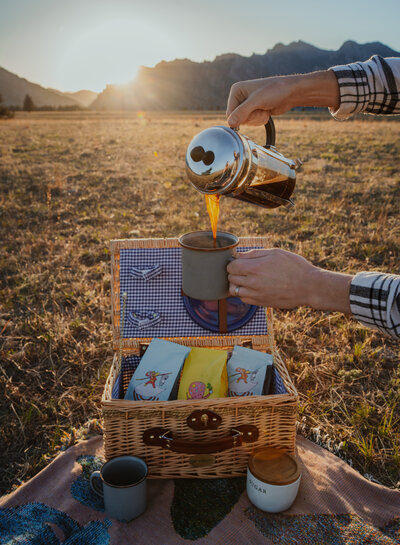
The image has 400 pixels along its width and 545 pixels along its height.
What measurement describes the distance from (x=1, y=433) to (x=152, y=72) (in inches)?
5307

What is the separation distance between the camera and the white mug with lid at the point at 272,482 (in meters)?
1.40

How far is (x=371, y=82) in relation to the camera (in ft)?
5.10

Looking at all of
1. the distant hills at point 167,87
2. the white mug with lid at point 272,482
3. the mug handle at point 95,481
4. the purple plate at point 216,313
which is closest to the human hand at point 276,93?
the purple plate at point 216,313

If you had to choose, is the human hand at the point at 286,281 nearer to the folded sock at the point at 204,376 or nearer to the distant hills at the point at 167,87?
the folded sock at the point at 204,376

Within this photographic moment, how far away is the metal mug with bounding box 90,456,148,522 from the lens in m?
1.36

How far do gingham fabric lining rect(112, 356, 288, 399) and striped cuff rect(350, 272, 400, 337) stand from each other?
58 cm

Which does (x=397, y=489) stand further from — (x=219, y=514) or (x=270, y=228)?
(x=270, y=228)

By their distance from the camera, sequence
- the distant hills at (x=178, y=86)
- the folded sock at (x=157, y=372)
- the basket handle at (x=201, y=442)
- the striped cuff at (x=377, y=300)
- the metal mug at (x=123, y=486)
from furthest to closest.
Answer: the distant hills at (x=178, y=86)
the folded sock at (x=157, y=372)
the basket handle at (x=201, y=442)
the metal mug at (x=123, y=486)
the striped cuff at (x=377, y=300)

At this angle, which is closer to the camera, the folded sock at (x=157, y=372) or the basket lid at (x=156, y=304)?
the folded sock at (x=157, y=372)

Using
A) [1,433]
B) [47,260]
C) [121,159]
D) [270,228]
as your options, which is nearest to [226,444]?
[1,433]

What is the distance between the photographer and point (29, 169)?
7734 millimetres

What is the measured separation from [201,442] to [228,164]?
100cm

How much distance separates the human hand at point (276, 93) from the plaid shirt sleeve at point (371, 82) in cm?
4

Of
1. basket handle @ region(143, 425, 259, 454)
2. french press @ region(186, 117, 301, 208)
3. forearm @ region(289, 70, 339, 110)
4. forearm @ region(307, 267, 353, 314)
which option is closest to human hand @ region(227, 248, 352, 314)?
forearm @ region(307, 267, 353, 314)
